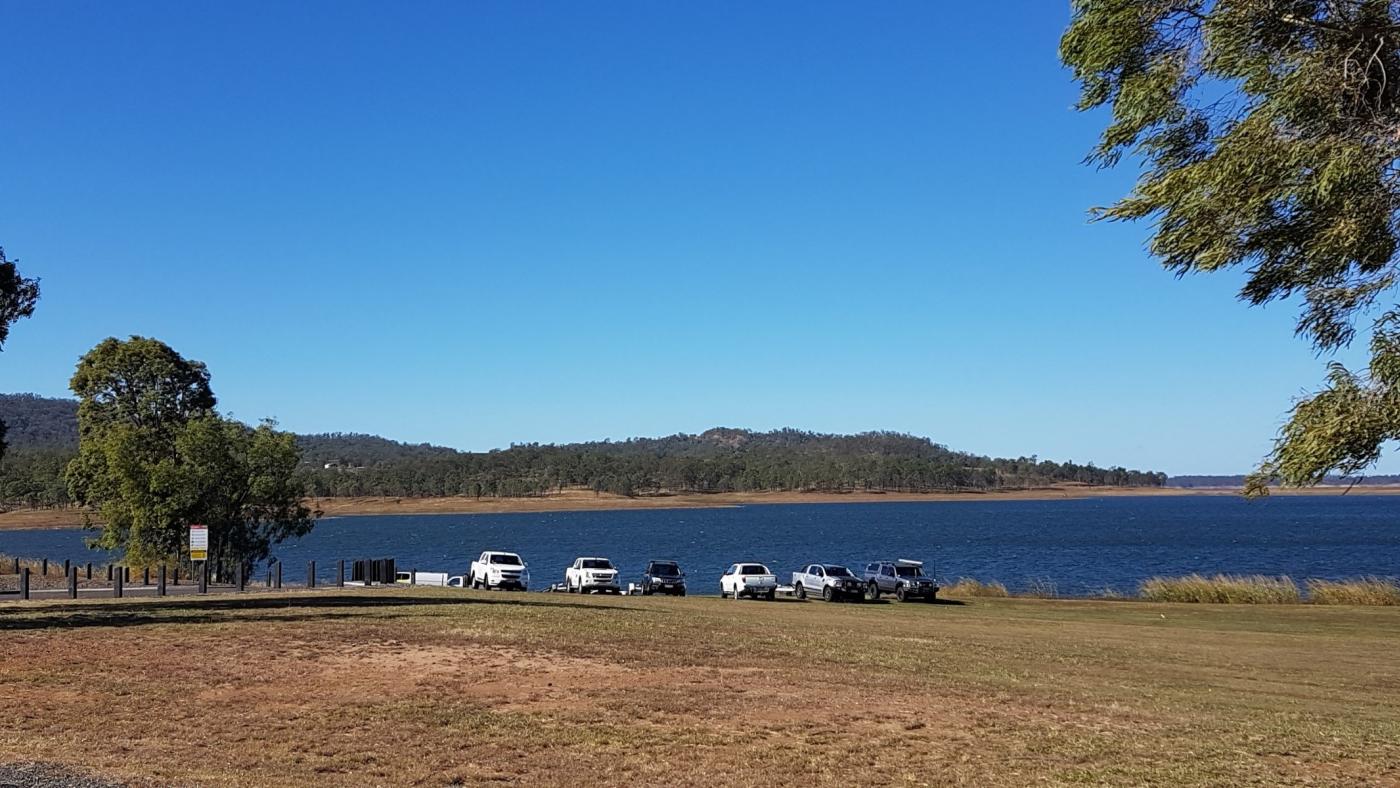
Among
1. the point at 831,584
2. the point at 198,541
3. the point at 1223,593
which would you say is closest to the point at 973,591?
the point at 831,584

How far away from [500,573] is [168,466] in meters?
16.0

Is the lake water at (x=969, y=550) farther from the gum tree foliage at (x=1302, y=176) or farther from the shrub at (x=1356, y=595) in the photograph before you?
the gum tree foliage at (x=1302, y=176)

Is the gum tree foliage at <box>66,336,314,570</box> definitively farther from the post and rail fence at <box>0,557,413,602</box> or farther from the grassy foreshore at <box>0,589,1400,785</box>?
the grassy foreshore at <box>0,589,1400,785</box>

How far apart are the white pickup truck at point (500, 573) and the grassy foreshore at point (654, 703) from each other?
2020 cm

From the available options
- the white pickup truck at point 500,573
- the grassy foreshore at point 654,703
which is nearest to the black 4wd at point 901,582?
the white pickup truck at point 500,573

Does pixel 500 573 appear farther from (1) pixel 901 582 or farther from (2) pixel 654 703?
(2) pixel 654 703

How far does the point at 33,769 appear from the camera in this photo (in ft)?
31.5

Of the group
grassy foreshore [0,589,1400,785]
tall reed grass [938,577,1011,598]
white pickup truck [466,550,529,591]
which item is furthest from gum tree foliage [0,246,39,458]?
tall reed grass [938,577,1011,598]

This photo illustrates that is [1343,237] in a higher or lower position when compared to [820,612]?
higher

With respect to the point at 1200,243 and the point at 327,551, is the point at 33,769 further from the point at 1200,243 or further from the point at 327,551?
the point at 327,551

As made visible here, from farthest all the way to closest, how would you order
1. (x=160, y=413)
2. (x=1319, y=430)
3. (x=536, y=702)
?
(x=160, y=413), (x=536, y=702), (x=1319, y=430)

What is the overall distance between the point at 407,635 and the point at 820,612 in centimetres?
1729

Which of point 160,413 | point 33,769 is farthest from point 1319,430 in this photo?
point 160,413

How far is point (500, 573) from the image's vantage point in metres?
45.7
